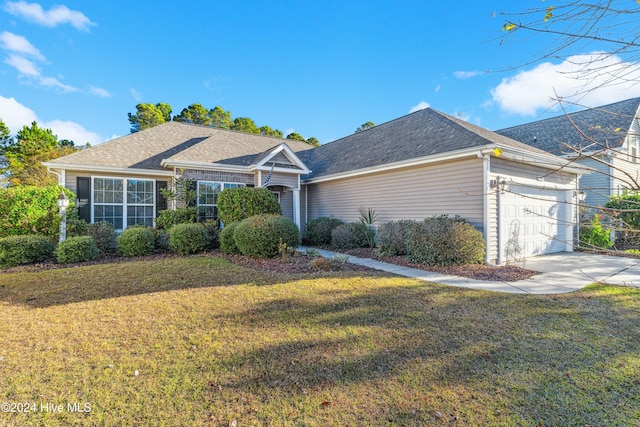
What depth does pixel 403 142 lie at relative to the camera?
11586 millimetres

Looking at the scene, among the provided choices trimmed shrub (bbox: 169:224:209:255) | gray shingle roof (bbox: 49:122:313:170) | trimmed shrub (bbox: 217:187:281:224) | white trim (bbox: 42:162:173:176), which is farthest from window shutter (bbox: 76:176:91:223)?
trimmed shrub (bbox: 217:187:281:224)

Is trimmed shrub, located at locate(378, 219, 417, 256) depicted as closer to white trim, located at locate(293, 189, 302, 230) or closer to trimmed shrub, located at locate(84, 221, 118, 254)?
white trim, located at locate(293, 189, 302, 230)

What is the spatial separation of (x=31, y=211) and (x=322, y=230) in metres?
9.80

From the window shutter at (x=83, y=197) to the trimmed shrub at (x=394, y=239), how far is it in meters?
10.6

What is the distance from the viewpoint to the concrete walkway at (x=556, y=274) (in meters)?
6.00

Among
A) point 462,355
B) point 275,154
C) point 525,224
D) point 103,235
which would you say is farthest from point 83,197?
point 525,224

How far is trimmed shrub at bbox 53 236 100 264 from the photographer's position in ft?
27.4

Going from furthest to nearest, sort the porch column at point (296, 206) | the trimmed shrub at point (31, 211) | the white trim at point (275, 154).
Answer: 1. the porch column at point (296, 206)
2. the white trim at point (275, 154)
3. the trimmed shrub at point (31, 211)

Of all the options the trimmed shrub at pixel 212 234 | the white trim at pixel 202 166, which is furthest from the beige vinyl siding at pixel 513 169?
the trimmed shrub at pixel 212 234

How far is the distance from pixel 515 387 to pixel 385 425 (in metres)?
1.38

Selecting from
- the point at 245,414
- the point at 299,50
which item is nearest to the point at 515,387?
the point at 245,414

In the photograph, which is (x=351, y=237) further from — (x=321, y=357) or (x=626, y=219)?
(x=626, y=219)

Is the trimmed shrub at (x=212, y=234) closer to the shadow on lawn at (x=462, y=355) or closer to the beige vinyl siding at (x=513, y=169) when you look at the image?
the shadow on lawn at (x=462, y=355)

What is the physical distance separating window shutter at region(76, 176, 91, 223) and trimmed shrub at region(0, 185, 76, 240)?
0.56 meters
